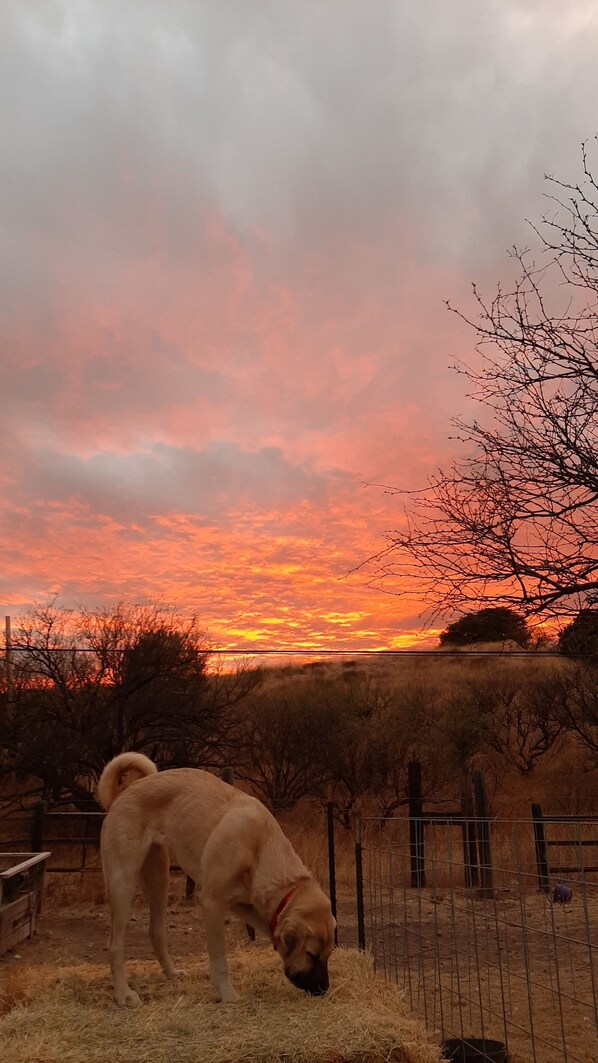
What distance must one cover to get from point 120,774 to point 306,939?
2017mm

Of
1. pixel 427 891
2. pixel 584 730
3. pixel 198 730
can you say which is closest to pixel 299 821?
pixel 198 730

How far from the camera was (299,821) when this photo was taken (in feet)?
58.9

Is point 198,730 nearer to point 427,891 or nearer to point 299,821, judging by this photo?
point 299,821

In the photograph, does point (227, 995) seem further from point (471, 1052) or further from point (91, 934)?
point (91, 934)

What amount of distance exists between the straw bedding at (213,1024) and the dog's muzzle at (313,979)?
60 millimetres

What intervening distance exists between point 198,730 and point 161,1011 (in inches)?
619

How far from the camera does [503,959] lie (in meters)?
9.20

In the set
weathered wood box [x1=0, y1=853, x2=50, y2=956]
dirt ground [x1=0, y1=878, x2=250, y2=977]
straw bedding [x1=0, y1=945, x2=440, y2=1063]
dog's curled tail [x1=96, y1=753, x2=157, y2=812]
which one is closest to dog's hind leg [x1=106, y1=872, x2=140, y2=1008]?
straw bedding [x1=0, y1=945, x2=440, y2=1063]

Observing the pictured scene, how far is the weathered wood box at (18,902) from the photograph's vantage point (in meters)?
9.40

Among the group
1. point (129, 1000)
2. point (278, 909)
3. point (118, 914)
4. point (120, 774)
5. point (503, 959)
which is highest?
point (120, 774)

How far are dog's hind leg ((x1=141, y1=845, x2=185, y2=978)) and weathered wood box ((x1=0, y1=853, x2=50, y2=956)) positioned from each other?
3.77 metres

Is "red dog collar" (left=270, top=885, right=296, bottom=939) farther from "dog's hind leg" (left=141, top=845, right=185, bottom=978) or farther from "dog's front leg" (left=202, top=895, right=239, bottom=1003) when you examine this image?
"dog's hind leg" (left=141, top=845, right=185, bottom=978)

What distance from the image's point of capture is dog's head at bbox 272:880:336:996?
4.69 meters

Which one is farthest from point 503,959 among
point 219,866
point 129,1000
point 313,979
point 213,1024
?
point 213,1024
